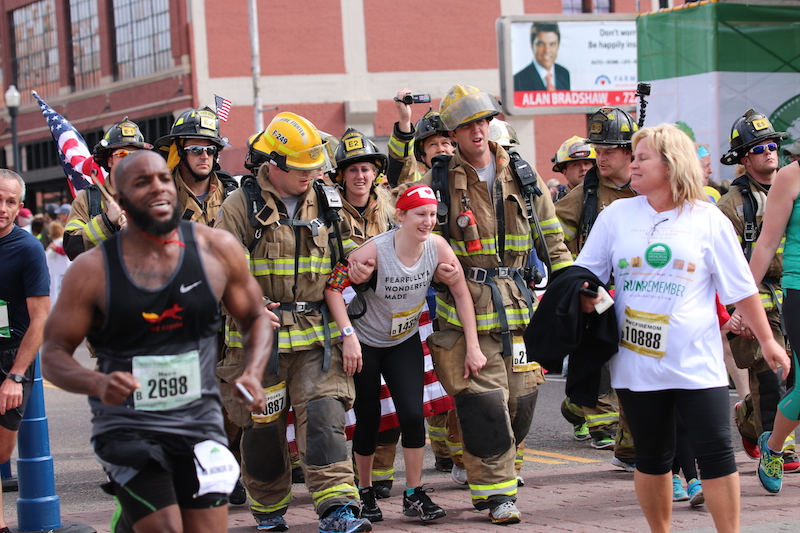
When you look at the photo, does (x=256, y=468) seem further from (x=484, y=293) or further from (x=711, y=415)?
(x=711, y=415)

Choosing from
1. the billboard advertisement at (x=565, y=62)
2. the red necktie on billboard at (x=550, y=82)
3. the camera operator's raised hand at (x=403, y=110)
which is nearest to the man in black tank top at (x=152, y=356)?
the camera operator's raised hand at (x=403, y=110)

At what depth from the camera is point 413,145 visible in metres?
7.96

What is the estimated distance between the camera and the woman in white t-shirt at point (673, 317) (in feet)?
15.1

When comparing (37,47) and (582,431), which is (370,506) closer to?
(582,431)

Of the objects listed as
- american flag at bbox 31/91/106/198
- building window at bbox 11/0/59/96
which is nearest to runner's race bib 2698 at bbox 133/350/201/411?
american flag at bbox 31/91/106/198

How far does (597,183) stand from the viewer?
7.34m

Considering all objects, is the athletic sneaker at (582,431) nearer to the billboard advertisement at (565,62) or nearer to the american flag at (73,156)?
the american flag at (73,156)

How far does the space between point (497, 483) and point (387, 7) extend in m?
29.5

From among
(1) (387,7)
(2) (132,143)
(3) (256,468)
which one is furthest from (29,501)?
(1) (387,7)

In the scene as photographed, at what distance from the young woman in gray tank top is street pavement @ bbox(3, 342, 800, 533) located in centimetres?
43

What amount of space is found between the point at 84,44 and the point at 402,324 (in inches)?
1255

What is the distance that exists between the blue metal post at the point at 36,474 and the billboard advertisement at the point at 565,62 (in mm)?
13265

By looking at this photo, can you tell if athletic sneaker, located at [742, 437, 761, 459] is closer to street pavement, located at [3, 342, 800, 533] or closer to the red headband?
street pavement, located at [3, 342, 800, 533]

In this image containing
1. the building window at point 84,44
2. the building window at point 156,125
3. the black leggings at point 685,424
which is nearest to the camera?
the black leggings at point 685,424
